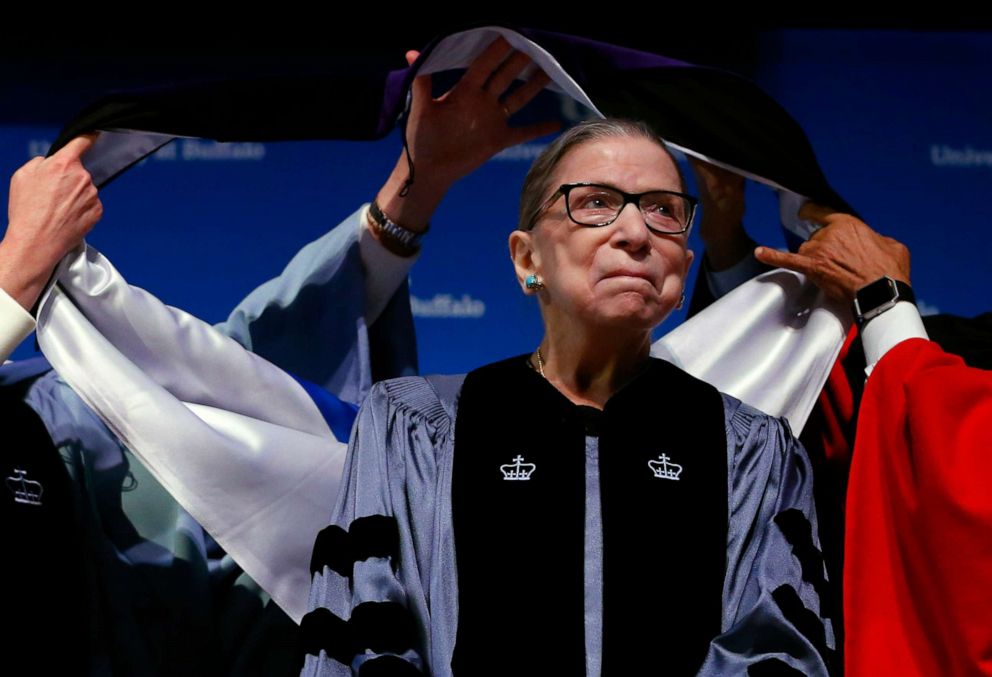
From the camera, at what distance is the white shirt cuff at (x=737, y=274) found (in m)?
2.91

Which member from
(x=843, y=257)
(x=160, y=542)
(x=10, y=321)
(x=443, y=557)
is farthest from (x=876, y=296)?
(x=10, y=321)

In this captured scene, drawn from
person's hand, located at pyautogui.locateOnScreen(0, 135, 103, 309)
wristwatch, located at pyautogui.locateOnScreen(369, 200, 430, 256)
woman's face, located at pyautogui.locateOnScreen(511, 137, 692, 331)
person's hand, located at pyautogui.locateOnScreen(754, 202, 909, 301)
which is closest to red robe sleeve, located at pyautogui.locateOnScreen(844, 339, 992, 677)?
person's hand, located at pyautogui.locateOnScreen(754, 202, 909, 301)

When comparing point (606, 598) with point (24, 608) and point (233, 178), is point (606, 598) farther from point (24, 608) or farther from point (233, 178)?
point (233, 178)

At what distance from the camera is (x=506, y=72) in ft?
9.25

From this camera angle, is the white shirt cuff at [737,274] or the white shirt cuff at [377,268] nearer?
the white shirt cuff at [737,274]

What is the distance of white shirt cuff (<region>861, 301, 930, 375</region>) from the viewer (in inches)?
99.0

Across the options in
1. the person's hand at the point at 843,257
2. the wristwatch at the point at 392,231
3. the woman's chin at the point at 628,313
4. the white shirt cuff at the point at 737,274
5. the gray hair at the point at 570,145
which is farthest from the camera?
the wristwatch at the point at 392,231

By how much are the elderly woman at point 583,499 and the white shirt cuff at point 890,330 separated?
0.92 ft

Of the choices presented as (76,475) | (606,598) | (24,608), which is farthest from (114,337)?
(606,598)

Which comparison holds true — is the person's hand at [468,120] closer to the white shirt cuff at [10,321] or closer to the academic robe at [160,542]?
the academic robe at [160,542]

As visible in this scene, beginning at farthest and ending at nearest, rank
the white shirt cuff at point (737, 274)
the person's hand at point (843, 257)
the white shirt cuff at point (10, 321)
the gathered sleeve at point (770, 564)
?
the white shirt cuff at point (737, 274), the person's hand at point (843, 257), the white shirt cuff at point (10, 321), the gathered sleeve at point (770, 564)

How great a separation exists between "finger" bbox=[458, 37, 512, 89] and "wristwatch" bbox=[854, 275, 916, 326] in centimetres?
81

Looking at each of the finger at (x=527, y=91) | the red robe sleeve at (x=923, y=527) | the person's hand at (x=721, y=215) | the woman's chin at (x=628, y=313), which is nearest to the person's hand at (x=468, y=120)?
the finger at (x=527, y=91)

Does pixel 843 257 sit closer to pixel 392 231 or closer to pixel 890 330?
pixel 890 330
